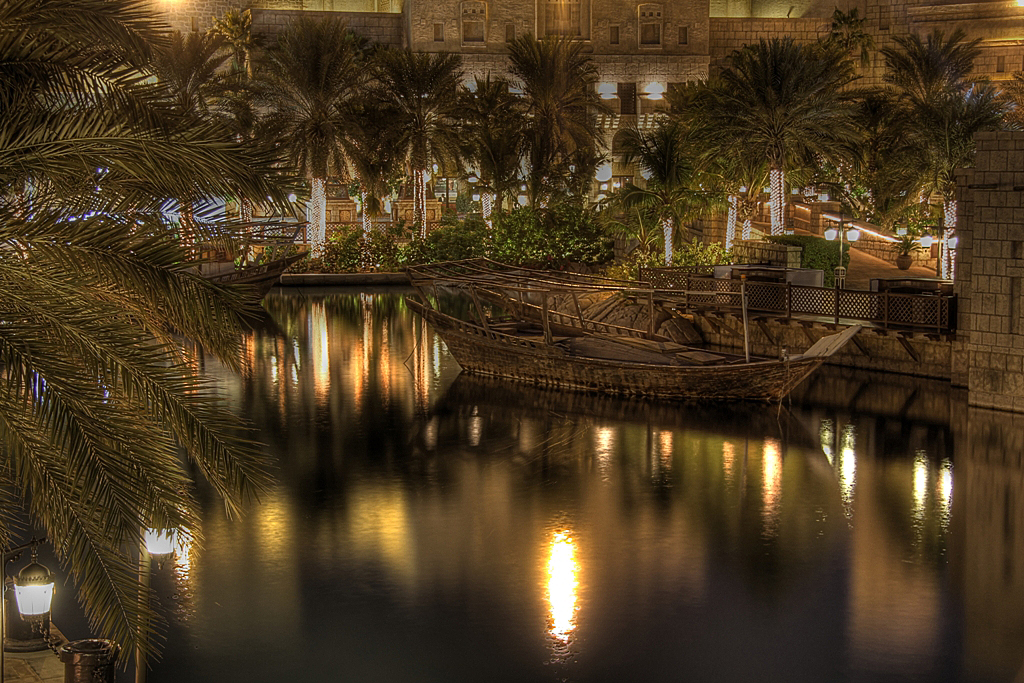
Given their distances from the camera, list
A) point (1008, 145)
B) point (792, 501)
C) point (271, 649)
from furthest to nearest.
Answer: point (1008, 145) < point (792, 501) < point (271, 649)

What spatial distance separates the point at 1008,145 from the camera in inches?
698

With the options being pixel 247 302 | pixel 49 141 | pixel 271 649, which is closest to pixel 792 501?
pixel 271 649

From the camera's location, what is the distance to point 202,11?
48188 millimetres

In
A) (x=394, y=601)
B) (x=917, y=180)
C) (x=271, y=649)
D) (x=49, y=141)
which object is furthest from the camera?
(x=917, y=180)

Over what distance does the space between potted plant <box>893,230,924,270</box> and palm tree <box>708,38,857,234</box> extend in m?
3.80

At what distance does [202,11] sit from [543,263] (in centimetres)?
2136

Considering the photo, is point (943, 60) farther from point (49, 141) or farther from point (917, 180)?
point (49, 141)

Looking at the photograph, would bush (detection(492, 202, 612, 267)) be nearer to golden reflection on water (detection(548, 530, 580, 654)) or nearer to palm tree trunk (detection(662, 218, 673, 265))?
palm tree trunk (detection(662, 218, 673, 265))

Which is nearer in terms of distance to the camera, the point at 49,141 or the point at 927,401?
the point at 49,141

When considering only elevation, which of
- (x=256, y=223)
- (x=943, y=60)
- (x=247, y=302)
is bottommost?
(x=247, y=302)

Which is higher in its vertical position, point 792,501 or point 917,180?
point 917,180

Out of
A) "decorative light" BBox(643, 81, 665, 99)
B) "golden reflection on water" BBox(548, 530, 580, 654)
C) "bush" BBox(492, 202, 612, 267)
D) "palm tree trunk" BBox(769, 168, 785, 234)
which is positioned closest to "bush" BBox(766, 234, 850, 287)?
"palm tree trunk" BBox(769, 168, 785, 234)

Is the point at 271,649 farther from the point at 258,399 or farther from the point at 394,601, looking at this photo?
the point at 258,399

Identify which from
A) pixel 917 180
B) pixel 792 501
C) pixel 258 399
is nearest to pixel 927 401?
pixel 792 501
